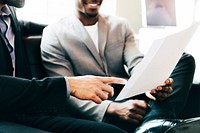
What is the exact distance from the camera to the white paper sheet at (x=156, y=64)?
0.95 metres

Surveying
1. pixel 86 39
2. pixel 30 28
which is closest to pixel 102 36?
pixel 86 39

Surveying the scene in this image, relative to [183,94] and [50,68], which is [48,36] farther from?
[183,94]

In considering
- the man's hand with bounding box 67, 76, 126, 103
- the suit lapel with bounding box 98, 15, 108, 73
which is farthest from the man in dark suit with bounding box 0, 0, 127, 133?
the suit lapel with bounding box 98, 15, 108, 73

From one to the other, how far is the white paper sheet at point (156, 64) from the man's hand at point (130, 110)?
5.5 inches

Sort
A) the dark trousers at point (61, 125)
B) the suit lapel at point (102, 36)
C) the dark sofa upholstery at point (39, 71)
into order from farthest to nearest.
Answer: the suit lapel at point (102, 36), the dark sofa upholstery at point (39, 71), the dark trousers at point (61, 125)

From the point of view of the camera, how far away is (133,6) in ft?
7.62

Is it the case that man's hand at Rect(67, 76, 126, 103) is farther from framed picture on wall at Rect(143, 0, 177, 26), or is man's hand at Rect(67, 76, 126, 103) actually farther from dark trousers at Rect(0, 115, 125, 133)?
framed picture on wall at Rect(143, 0, 177, 26)

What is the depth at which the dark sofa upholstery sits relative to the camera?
1.41 m

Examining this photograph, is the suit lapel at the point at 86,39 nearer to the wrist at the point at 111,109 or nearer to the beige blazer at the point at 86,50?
the beige blazer at the point at 86,50

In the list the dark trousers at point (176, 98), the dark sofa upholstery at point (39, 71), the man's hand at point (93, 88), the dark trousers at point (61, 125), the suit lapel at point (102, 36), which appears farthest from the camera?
the suit lapel at point (102, 36)

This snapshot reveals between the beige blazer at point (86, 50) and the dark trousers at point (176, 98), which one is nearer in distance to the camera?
the dark trousers at point (176, 98)

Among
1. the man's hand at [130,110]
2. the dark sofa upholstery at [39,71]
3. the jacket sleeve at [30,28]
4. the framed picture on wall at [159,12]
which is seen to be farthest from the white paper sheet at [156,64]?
the framed picture on wall at [159,12]

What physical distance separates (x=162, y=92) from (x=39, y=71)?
1.78 ft

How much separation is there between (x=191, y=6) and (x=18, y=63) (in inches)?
52.5
